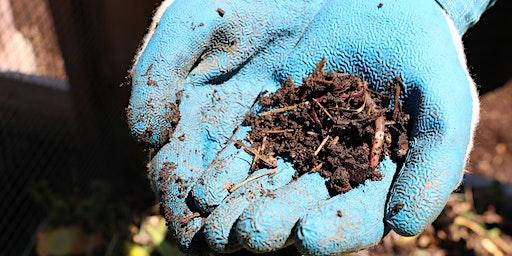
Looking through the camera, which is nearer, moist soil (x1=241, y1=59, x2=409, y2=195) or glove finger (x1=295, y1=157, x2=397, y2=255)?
glove finger (x1=295, y1=157, x2=397, y2=255)

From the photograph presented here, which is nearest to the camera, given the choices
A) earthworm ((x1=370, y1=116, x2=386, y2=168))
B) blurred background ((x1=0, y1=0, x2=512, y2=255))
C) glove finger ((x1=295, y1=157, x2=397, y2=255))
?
glove finger ((x1=295, y1=157, x2=397, y2=255))

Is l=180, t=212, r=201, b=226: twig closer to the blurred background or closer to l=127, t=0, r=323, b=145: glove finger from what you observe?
l=127, t=0, r=323, b=145: glove finger

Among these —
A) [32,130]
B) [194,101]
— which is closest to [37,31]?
[32,130]

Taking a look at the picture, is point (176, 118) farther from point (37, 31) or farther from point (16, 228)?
point (37, 31)

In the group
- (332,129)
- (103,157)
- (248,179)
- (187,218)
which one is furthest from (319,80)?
(103,157)

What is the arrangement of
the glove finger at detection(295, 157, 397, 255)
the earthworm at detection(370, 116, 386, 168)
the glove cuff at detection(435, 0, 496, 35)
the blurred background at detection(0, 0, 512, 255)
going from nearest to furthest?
the glove finger at detection(295, 157, 397, 255)
the earthworm at detection(370, 116, 386, 168)
the glove cuff at detection(435, 0, 496, 35)
the blurred background at detection(0, 0, 512, 255)

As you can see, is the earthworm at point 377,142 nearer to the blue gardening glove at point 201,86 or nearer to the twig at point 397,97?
the twig at point 397,97

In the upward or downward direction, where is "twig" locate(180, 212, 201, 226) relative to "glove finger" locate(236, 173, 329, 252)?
downward

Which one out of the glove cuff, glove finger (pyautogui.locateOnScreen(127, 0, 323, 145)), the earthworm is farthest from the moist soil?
the glove cuff

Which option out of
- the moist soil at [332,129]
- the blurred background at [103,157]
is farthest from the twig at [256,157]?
the blurred background at [103,157]

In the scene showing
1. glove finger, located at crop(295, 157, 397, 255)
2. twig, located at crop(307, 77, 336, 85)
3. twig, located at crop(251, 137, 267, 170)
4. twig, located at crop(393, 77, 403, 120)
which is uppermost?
twig, located at crop(393, 77, 403, 120)
